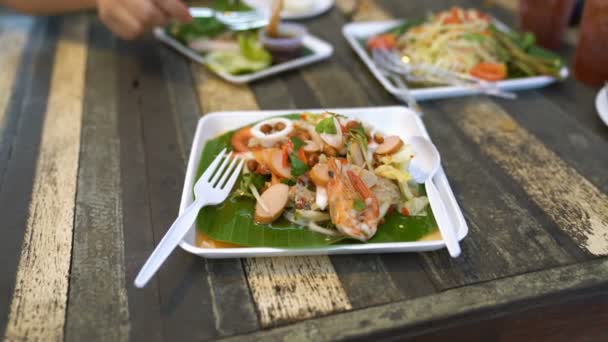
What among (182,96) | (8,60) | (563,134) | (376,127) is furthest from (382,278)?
(8,60)

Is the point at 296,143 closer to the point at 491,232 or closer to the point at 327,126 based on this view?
the point at 327,126

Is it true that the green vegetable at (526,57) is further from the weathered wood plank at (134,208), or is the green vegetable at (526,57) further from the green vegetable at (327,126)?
the weathered wood plank at (134,208)

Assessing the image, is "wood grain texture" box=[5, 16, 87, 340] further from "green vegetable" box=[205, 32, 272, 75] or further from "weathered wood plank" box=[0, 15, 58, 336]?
"green vegetable" box=[205, 32, 272, 75]

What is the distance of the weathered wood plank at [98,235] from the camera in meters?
1.09

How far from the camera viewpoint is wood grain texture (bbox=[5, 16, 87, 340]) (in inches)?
43.1

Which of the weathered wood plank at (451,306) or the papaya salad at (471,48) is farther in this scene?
the papaya salad at (471,48)

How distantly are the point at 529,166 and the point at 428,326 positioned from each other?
844mm

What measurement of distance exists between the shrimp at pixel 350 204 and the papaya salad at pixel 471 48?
1.15 meters

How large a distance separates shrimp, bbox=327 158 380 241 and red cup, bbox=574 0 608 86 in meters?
1.48

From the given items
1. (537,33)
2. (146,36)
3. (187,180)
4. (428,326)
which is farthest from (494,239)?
(146,36)

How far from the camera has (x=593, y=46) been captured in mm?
2053

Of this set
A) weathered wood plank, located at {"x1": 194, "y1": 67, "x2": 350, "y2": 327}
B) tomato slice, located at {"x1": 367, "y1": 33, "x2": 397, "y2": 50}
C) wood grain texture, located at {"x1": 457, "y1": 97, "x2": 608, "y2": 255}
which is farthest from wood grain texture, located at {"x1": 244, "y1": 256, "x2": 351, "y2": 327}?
tomato slice, located at {"x1": 367, "y1": 33, "x2": 397, "y2": 50}

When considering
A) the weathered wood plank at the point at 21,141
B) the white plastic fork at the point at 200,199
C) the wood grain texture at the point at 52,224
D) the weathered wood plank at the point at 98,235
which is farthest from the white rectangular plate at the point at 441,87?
the weathered wood plank at the point at 21,141

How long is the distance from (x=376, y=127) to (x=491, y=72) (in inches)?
30.7
